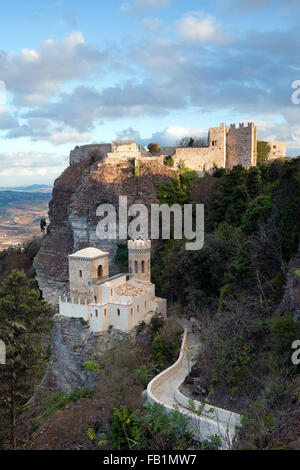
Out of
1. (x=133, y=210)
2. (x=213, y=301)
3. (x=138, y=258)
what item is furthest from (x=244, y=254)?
(x=133, y=210)

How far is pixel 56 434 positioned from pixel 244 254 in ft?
32.9

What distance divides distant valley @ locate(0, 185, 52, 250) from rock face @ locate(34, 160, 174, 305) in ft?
61.7

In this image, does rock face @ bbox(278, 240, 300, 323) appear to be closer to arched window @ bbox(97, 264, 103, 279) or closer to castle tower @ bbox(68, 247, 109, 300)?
castle tower @ bbox(68, 247, 109, 300)

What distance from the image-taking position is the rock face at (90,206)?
31.3 metres

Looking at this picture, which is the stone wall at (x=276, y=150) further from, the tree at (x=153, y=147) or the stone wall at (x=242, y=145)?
the tree at (x=153, y=147)

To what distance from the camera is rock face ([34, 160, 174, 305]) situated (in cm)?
3133

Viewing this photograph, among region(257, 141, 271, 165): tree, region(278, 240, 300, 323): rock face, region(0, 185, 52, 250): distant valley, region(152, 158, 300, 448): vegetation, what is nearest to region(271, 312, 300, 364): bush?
region(152, 158, 300, 448): vegetation

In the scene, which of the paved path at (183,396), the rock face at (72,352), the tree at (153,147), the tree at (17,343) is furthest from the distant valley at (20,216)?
the paved path at (183,396)

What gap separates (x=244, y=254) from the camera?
55.2 feet

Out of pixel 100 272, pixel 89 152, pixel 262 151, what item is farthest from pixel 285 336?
pixel 89 152

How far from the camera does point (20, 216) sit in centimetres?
7981

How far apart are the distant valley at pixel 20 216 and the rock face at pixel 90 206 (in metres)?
18.8

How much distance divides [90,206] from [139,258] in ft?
33.0

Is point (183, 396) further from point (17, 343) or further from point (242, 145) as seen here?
point (242, 145)
